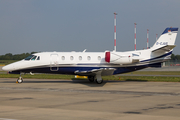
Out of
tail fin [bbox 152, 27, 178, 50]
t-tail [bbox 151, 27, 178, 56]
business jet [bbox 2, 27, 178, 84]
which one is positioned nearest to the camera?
business jet [bbox 2, 27, 178, 84]

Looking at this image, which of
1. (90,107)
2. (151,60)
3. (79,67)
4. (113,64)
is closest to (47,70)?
(79,67)

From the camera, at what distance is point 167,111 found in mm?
10102

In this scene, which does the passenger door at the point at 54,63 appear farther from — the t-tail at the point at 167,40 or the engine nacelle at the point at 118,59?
the t-tail at the point at 167,40

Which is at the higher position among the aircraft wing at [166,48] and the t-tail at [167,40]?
the t-tail at [167,40]

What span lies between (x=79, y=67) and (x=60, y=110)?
1393 cm

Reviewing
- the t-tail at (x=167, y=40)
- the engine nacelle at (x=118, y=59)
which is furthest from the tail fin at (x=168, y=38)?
the engine nacelle at (x=118, y=59)

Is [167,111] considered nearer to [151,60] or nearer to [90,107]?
[90,107]

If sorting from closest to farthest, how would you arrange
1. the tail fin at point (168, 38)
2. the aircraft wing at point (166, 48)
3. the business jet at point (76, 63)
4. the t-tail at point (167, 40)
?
the aircraft wing at point (166, 48) < the business jet at point (76, 63) < the t-tail at point (167, 40) < the tail fin at point (168, 38)

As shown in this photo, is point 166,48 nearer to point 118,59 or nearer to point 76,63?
point 118,59

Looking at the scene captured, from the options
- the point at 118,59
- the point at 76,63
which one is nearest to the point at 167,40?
the point at 118,59

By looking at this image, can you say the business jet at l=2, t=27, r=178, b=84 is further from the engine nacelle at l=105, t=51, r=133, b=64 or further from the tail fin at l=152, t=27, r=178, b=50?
the tail fin at l=152, t=27, r=178, b=50

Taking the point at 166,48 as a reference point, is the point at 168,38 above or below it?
above

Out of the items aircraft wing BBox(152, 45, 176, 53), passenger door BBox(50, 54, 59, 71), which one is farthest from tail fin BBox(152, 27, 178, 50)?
passenger door BBox(50, 54, 59, 71)

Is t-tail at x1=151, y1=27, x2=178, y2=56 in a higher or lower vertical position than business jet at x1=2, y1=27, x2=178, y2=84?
higher
